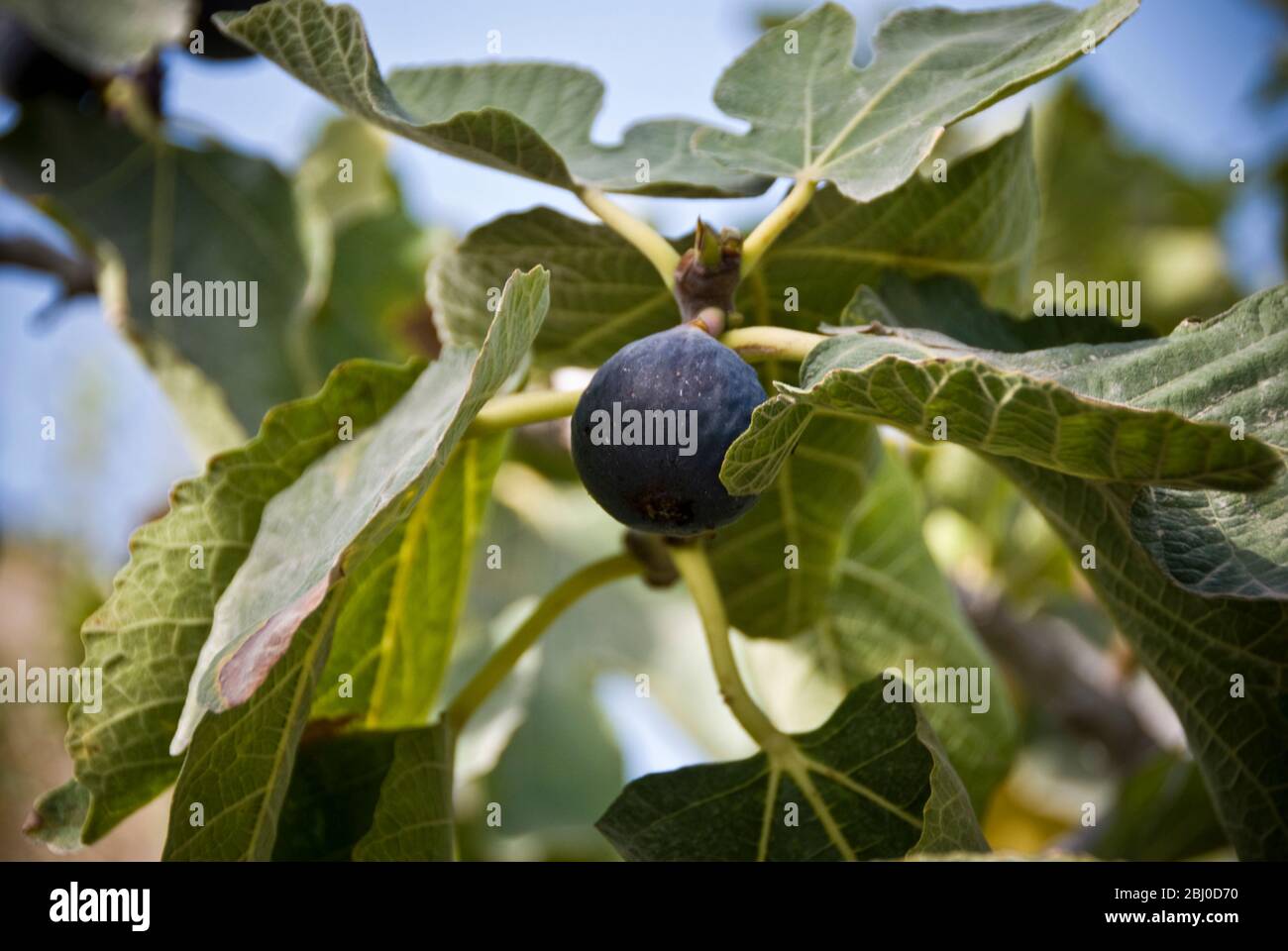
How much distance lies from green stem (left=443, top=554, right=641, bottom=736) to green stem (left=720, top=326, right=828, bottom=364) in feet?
0.97

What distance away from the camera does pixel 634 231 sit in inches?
35.2

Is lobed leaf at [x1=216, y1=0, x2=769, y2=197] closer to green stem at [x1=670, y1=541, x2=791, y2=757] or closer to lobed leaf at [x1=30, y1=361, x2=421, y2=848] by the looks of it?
lobed leaf at [x1=30, y1=361, x2=421, y2=848]

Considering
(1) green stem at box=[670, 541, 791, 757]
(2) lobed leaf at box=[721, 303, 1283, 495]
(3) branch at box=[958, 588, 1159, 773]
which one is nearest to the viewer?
(2) lobed leaf at box=[721, 303, 1283, 495]

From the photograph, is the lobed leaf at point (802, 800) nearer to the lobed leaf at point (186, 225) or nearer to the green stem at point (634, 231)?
the green stem at point (634, 231)

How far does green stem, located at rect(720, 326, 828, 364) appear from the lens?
2.55 feet
